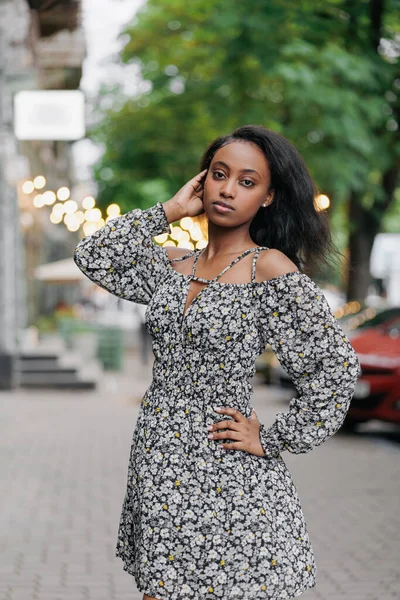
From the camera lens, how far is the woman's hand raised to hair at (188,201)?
335 cm

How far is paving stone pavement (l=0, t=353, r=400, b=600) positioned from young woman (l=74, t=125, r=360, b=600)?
8.14ft

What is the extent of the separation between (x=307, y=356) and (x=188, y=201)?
2.17ft

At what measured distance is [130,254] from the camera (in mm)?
3328

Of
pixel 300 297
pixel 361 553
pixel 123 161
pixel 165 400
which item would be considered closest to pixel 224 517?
pixel 165 400

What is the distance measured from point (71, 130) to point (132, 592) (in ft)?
33.2

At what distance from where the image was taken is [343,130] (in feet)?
50.5

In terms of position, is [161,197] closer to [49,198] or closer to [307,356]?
[49,198]

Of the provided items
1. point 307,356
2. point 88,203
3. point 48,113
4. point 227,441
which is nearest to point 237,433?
point 227,441

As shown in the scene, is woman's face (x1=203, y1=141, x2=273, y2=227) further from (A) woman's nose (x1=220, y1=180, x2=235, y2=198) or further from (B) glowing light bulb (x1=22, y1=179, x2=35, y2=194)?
(B) glowing light bulb (x1=22, y1=179, x2=35, y2=194)

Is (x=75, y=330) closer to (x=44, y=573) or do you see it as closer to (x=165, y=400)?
(x=44, y=573)

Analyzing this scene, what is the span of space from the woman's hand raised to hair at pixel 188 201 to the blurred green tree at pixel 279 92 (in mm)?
6501

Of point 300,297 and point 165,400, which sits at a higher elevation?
point 300,297

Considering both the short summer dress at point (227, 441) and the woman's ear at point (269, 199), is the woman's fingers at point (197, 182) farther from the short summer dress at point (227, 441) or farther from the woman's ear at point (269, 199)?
the short summer dress at point (227, 441)

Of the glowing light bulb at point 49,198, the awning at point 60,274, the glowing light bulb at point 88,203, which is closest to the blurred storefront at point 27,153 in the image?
the glowing light bulb at point 49,198
